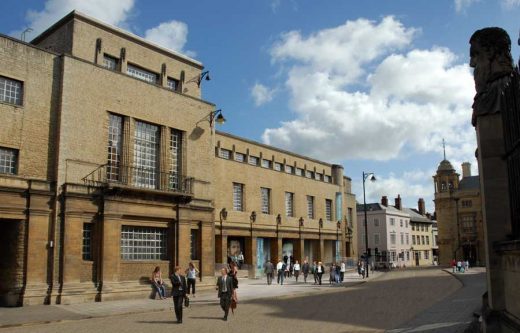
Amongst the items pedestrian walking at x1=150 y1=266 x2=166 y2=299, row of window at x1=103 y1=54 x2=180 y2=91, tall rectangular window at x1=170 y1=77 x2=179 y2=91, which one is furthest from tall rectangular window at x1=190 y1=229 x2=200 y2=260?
tall rectangular window at x1=170 y1=77 x2=179 y2=91

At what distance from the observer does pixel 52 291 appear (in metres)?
19.8

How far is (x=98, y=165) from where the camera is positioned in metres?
22.5

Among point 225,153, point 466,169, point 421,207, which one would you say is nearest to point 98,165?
point 225,153

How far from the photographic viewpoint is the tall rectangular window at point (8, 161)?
19.5 meters

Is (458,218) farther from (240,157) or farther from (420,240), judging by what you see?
(240,157)

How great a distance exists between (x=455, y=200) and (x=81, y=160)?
232 feet

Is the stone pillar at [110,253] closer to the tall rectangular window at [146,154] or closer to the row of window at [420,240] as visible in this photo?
the tall rectangular window at [146,154]

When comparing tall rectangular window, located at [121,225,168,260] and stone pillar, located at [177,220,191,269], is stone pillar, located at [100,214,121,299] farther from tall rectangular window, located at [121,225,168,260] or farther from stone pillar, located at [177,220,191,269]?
stone pillar, located at [177,220,191,269]

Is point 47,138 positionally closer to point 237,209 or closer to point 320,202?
point 237,209

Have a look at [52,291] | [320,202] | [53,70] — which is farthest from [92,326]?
[320,202]

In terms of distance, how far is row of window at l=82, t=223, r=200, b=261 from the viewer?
71.8 feet

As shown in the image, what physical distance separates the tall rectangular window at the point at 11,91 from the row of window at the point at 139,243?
5928 millimetres

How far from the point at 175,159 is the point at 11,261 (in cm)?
959

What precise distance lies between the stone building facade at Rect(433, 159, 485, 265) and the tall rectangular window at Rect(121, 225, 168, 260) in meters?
60.7
